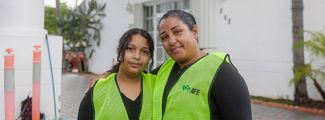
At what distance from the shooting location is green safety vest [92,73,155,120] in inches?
76.2

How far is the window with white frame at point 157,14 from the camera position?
1216 centimetres

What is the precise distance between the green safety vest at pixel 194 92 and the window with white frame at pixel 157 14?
32.5 feet

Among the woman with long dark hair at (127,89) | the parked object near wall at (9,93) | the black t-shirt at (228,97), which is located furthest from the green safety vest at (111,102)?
the parked object near wall at (9,93)

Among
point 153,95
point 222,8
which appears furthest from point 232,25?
point 153,95

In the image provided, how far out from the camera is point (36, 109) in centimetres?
433

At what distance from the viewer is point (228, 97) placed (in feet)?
5.43

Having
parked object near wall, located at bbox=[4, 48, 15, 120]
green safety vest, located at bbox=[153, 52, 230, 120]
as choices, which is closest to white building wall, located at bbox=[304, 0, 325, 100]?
parked object near wall, located at bbox=[4, 48, 15, 120]

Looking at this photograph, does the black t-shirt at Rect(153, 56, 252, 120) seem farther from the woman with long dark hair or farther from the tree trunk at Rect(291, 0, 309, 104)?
the tree trunk at Rect(291, 0, 309, 104)

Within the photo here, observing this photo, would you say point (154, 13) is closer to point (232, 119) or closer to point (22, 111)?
point (22, 111)

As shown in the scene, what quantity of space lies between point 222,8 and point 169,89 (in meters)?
8.93

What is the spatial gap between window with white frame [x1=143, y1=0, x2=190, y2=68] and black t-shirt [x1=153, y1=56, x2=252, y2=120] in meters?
10.0

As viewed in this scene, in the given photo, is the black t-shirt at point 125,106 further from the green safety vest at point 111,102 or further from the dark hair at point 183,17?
the dark hair at point 183,17

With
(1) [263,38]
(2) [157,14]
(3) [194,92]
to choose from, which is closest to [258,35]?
(1) [263,38]

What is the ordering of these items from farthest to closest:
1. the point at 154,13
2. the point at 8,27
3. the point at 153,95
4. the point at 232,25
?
the point at 154,13
the point at 232,25
the point at 8,27
the point at 153,95
